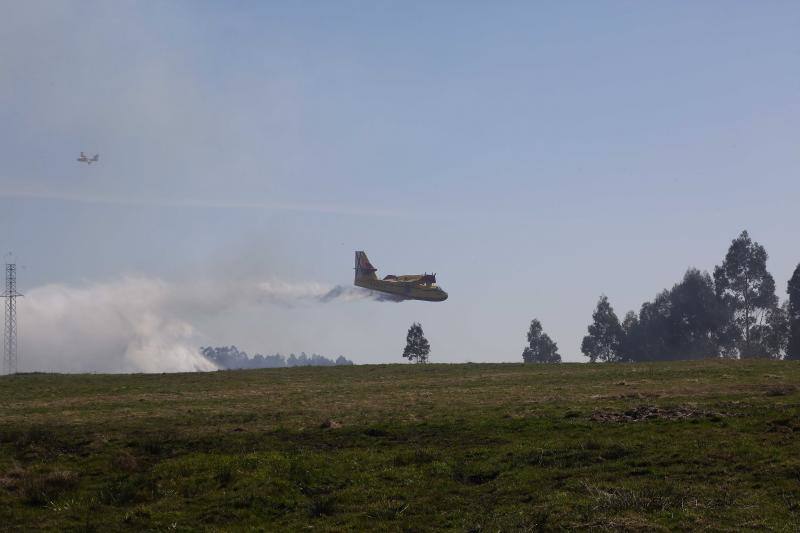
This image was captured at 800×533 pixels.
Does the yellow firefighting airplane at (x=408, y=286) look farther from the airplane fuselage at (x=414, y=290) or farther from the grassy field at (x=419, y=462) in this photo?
the grassy field at (x=419, y=462)

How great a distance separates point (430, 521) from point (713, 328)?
137 m

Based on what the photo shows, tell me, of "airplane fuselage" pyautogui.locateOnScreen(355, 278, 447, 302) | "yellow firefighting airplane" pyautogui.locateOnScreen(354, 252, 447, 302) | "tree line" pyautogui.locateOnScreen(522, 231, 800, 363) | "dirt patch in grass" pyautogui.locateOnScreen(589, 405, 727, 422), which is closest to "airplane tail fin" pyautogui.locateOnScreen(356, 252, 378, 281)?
"yellow firefighting airplane" pyautogui.locateOnScreen(354, 252, 447, 302)

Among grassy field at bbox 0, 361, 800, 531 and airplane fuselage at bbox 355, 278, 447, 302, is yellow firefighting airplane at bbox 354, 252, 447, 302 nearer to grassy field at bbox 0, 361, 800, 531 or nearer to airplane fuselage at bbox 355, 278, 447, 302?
airplane fuselage at bbox 355, 278, 447, 302

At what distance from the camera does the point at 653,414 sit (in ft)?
125

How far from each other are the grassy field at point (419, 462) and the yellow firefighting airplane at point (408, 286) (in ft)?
241

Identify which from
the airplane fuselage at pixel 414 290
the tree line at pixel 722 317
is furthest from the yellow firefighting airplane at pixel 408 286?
the tree line at pixel 722 317

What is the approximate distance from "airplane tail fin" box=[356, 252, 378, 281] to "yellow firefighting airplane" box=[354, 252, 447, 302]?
0.41 meters

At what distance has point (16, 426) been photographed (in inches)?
1634

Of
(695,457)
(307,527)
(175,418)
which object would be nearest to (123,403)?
(175,418)

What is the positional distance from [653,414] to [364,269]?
325 feet

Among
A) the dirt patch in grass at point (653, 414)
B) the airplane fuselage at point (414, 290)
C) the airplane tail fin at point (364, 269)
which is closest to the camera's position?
the dirt patch in grass at point (653, 414)

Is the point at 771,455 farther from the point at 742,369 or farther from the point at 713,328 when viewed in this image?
the point at 713,328

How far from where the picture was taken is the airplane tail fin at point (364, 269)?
13438 centimetres

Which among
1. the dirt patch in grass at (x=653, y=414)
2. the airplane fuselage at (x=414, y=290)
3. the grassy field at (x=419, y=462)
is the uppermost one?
the airplane fuselage at (x=414, y=290)
